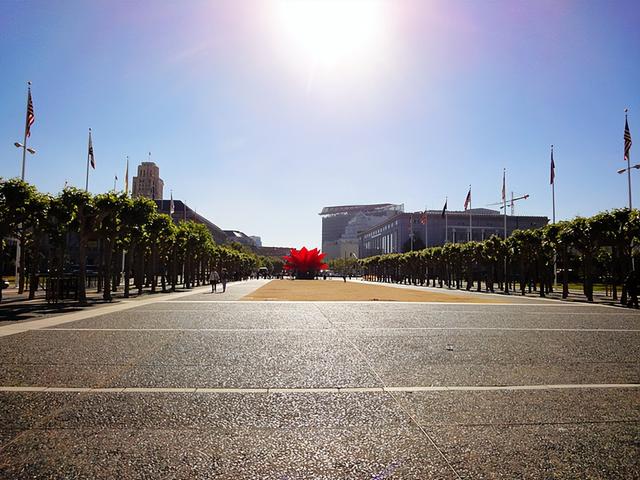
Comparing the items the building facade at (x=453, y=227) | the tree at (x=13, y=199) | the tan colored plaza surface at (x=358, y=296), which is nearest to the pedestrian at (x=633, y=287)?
the tan colored plaza surface at (x=358, y=296)

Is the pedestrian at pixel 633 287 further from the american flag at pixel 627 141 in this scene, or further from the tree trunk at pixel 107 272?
the tree trunk at pixel 107 272

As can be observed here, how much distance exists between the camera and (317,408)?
5.54 metres

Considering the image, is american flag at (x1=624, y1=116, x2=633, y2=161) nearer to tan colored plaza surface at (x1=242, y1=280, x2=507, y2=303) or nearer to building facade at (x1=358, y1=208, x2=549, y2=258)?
tan colored plaza surface at (x1=242, y1=280, x2=507, y2=303)

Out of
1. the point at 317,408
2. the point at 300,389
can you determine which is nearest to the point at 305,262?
the point at 300,389

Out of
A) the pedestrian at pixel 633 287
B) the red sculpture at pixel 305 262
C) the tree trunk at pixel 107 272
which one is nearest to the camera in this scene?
the pedestrian at pixel 633 287

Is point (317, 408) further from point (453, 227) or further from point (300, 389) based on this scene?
point (453, 227)

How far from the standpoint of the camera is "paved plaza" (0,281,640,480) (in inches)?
154

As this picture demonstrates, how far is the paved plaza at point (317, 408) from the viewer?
3910 millimetres

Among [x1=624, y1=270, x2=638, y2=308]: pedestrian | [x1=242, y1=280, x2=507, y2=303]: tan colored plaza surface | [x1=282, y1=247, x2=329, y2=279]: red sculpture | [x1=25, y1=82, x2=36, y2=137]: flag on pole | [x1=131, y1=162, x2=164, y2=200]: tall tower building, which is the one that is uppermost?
[x1=131, y1=162, x2=164, y2=200]: tall tower building

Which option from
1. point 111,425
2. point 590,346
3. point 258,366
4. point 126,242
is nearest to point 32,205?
point 126,242

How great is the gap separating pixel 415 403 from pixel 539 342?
645 centimetres

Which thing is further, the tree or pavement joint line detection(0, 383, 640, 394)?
the tree

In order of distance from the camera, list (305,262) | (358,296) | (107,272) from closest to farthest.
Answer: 1. (107,272)
2. (358,296)
3. (305,262)

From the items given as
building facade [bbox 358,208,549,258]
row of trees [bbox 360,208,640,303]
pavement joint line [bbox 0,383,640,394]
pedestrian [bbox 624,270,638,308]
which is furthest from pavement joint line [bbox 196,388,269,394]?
building facade [bbox 358,208,549,258]
